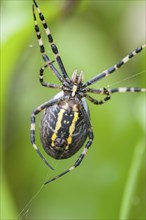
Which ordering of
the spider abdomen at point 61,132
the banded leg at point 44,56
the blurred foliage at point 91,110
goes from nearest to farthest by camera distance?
the spider abdomen at point 61,132, the banded leg at point 44,56, the blurred foliage at point 91,110

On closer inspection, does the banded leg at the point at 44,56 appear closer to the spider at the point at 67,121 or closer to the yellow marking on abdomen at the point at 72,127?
the spider at the point at 67,121

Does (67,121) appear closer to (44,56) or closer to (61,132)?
(61,132)

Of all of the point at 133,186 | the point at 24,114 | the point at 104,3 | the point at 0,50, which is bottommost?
the point at 133,186

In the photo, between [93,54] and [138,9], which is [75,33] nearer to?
[93,54]

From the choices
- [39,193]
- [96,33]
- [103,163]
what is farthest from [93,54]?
[39,193]

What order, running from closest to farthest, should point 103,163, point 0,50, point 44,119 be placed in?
point 44,119, point 0,50, point 103,163

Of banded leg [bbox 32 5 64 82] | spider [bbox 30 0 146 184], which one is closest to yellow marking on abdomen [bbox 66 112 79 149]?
spider [bbox 30 0 146 184]

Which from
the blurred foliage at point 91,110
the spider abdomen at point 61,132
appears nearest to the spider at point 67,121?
the spider abdomen at point 61,132
